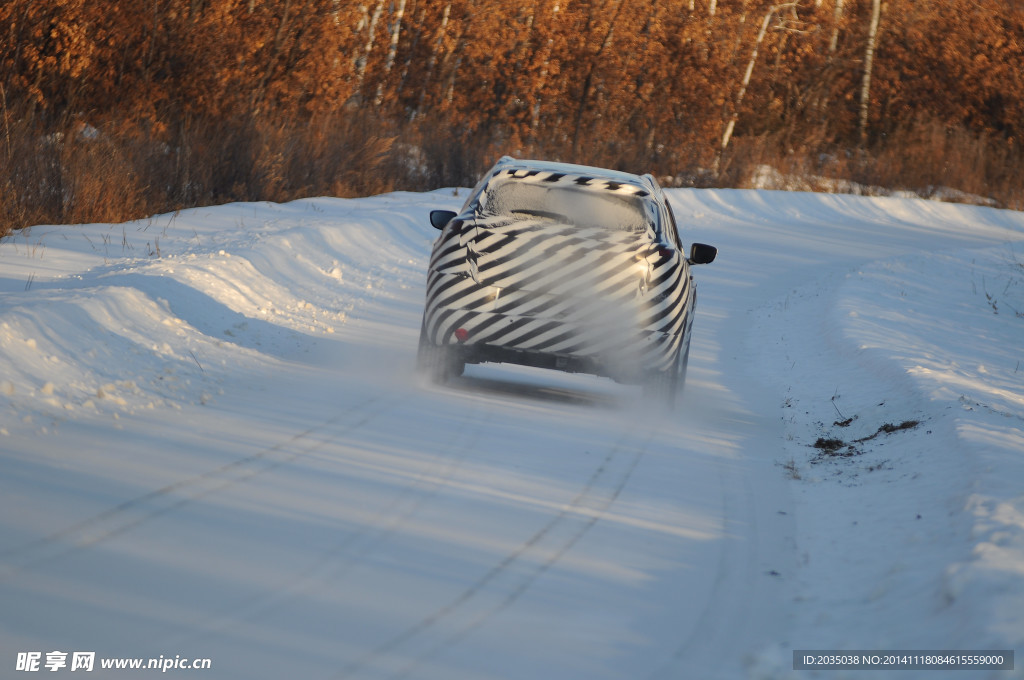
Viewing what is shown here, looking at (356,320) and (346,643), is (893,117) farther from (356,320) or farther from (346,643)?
(346,643)

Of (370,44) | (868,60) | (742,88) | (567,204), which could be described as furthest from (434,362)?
(868,60)

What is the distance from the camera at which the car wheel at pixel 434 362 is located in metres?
→ 8.59

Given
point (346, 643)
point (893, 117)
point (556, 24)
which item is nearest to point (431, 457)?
point (346, 643)

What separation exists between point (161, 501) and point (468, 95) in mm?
35716

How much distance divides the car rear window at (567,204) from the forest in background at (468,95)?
6982mm

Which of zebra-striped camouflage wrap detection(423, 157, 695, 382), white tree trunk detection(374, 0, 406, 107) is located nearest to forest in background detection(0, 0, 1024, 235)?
white tree trunk detection(374, 0, 406, 107)

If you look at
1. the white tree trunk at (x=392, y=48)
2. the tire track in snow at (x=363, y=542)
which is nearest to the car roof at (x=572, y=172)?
the tire track in snow at (x=363, y=542)

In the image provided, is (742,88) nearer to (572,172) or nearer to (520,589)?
(572,172)

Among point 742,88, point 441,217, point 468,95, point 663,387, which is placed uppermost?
point 742,88

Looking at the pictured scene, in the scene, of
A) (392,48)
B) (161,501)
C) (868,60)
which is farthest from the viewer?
(868,60)

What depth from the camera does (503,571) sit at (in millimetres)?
4953

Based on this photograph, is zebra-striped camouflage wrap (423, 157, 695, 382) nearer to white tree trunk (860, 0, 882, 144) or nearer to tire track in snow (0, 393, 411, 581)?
tire track in snow (0, 393, 411, 581)

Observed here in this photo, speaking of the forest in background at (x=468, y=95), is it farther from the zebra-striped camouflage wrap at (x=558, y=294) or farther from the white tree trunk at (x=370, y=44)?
the zebra-striped camouflage wrap at (x=558, y=294)

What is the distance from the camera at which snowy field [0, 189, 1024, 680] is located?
4.21 metres
